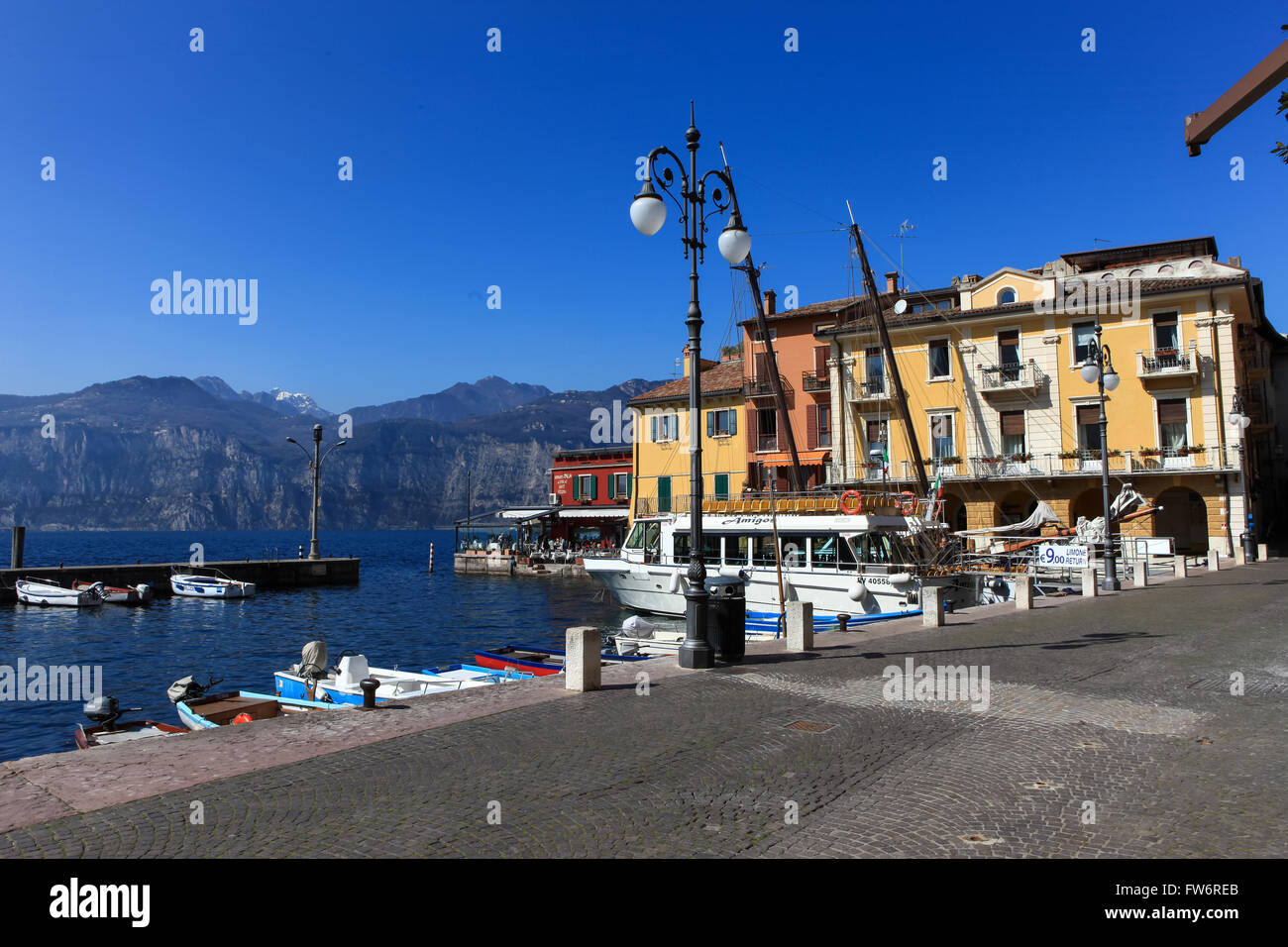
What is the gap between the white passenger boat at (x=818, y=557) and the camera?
2300 cm

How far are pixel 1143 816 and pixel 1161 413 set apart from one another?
34.6 metres

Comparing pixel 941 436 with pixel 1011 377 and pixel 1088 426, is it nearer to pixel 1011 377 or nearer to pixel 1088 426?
pixel 1011 377

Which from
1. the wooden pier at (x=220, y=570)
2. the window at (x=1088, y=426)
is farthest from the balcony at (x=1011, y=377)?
the wooden pier at (x=220, y=570)

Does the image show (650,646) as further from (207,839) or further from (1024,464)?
(1024,464)

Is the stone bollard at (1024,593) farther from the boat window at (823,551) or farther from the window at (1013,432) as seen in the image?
the window at (1013,432)

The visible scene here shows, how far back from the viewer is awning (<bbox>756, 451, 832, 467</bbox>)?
139 ft

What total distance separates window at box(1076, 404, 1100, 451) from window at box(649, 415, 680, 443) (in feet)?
72.1

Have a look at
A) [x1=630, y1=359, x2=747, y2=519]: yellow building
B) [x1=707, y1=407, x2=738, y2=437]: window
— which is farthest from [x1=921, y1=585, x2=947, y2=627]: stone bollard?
[x1=707, y1=407, x2=738, y2=437]: window

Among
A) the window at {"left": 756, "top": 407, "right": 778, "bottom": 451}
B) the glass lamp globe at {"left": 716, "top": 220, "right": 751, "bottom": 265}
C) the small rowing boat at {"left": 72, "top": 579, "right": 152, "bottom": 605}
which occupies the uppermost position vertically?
the window at {"left": 756, "top": 407, "right": 778, "bottom": 451}

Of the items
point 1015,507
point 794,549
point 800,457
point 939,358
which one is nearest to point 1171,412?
point 1015,507

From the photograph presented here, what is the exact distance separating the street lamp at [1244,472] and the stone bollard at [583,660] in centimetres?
3238

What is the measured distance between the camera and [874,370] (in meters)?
40.4

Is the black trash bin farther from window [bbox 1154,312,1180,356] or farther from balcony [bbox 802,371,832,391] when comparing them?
balcony [bbox 802,371,832,391]
